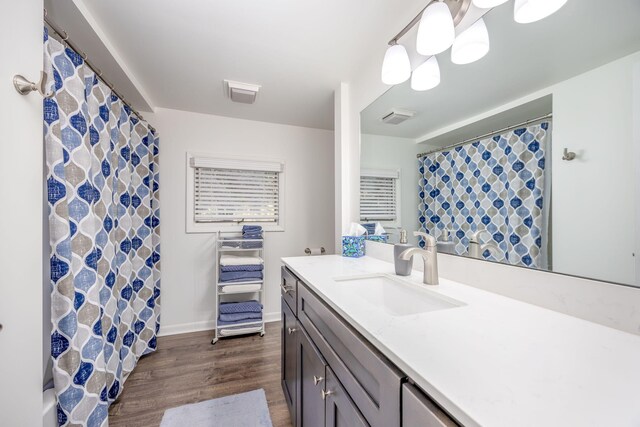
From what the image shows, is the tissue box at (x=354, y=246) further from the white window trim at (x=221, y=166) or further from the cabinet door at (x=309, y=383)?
the white window trim at (x=221, y=166)

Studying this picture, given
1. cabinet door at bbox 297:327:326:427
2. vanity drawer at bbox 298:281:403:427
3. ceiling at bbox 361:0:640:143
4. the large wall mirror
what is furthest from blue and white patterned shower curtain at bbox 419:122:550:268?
cabinet door at bbox 297:327:326:427

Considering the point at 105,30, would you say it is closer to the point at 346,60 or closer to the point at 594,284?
the point at 346,60

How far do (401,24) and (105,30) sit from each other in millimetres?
1663

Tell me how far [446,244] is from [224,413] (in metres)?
1.57

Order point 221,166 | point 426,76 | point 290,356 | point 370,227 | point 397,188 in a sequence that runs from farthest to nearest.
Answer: point 221,166 < point 370,227 < point 397,188 < point 290,356 < point 426,76

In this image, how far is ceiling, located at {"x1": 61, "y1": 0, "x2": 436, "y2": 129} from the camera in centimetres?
133

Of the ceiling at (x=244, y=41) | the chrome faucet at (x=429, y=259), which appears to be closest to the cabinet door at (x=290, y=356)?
the chrome faucet at (x=429, y=259)

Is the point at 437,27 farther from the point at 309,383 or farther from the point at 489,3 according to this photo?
the point at 309,383

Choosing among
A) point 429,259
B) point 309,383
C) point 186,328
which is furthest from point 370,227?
point 186,328

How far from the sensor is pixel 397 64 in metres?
1.32

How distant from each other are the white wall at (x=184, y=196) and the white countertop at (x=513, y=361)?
2215 mm

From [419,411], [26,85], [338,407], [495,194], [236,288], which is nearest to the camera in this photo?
[419,411]

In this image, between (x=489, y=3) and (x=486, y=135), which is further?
(x=486, y=135)

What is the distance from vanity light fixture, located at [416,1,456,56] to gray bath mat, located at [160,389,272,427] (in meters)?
2.02
